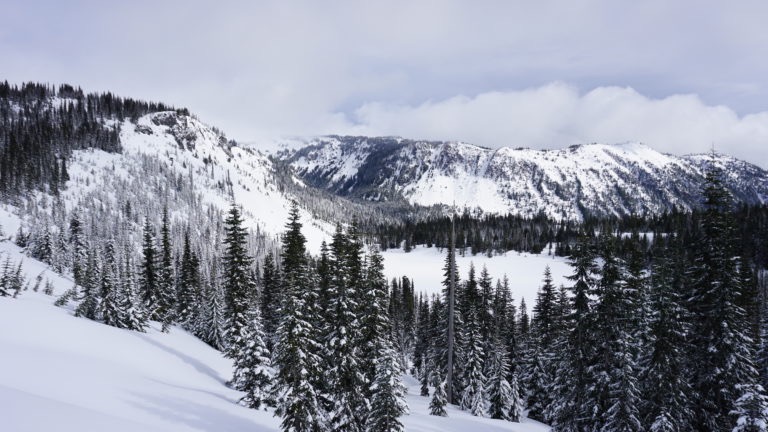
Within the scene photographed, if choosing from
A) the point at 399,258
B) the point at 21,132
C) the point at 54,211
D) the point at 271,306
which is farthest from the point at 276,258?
the point at 21,132

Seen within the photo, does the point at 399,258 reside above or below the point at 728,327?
below

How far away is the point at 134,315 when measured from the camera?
39.8m

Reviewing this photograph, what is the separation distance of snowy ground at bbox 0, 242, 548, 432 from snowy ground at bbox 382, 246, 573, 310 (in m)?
106

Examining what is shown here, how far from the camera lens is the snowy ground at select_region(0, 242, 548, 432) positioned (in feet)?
44.7

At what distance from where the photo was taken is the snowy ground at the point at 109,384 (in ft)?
44.7

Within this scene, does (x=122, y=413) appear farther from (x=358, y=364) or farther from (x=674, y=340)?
(x=674, y=340)

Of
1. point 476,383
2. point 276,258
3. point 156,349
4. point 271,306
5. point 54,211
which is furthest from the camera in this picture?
point 276,258

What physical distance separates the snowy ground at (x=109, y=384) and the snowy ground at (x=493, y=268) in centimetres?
10647

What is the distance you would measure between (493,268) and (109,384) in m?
153

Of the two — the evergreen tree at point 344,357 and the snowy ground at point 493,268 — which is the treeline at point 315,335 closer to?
the evergreen tree at point 344,357

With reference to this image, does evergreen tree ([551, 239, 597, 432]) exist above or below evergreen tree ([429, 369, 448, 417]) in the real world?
above

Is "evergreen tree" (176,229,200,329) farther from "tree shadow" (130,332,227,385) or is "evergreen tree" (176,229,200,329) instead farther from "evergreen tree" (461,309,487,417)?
"evergreen tree" (461,309,487,417)

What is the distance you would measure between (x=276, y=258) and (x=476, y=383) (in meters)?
142

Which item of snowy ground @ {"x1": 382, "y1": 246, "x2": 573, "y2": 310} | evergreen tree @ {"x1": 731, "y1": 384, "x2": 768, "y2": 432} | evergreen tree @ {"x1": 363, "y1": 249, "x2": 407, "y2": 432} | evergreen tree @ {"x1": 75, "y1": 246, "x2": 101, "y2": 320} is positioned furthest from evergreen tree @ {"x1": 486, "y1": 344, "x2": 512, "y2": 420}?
snowy ground @ {"x1": 382, "y1": 246, "x2": 573, "y2": 310}
